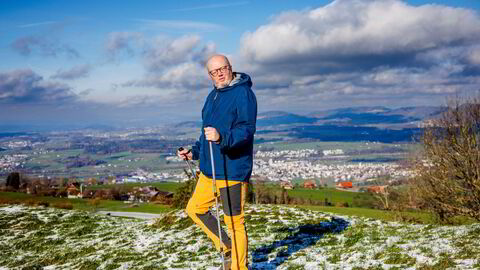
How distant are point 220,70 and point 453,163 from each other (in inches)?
742

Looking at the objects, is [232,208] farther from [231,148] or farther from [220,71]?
[220,71]

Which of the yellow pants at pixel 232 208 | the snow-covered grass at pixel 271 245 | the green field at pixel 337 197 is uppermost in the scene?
the yellow pants at pixel 232 208

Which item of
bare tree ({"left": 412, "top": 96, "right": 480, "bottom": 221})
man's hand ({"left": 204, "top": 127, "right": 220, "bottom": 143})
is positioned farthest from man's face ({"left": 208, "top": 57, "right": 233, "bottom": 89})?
bare tree ({"left": 412, "top": 96, "right": 480, "bottom": 221})

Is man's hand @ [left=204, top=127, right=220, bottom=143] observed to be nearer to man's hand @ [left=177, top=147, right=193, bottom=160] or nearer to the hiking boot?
man's hand @ [left=177, top=147, right=193, bottom=160]

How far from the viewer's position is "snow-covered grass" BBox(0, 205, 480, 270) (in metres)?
7.62

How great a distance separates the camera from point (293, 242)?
10.0 metres

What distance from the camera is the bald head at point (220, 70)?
18.4ft

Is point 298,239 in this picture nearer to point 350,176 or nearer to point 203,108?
point 203,108

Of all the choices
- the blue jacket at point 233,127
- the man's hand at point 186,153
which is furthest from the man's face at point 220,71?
the man's hand at point 186,153

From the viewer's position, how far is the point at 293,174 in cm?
12244

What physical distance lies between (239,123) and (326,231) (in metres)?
7.08

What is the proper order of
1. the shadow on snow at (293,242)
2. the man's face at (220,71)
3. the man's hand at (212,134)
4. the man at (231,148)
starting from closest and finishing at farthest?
the man's hand at (212,134) < the man at (231,148) < the man's face at (220,71) < the shadow on snow at (293,242)

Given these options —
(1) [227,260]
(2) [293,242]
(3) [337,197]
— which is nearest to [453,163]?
(2) [293,242]

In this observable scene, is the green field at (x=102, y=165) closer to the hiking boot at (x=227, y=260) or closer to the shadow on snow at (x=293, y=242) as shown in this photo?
the shadow on snow at (x=293, y=242)
